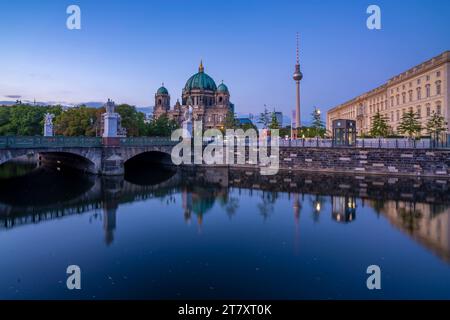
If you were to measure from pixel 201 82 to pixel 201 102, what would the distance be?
366 inches

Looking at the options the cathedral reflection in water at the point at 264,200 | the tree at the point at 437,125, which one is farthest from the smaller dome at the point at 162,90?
the tree at the point at 437,125

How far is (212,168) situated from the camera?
52.0 metres

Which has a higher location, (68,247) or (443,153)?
(443,153)

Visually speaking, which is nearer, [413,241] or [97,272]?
[97,272]

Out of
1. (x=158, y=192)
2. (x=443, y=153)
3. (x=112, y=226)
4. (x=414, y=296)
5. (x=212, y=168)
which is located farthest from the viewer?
(x=212, y=168)

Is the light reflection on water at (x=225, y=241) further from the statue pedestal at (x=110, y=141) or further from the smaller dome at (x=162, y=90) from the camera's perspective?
the smaller dome at (x=162, y=90)

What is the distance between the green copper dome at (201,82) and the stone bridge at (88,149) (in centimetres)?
8477

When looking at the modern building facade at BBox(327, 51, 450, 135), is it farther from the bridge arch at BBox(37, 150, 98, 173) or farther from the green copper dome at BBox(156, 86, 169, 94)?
the green copper dome at BBox(156, 86, 169, 94)

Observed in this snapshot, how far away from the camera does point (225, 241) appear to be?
17141 mm

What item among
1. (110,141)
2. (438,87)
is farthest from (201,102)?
(110,141)

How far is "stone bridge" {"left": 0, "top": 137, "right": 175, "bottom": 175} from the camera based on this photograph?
33000 millimetres

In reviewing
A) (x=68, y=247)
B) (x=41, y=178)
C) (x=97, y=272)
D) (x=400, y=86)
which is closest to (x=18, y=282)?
(x=97, y=272)

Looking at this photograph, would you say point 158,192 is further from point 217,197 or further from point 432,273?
point 432,273

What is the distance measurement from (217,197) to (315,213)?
31.7 feet
